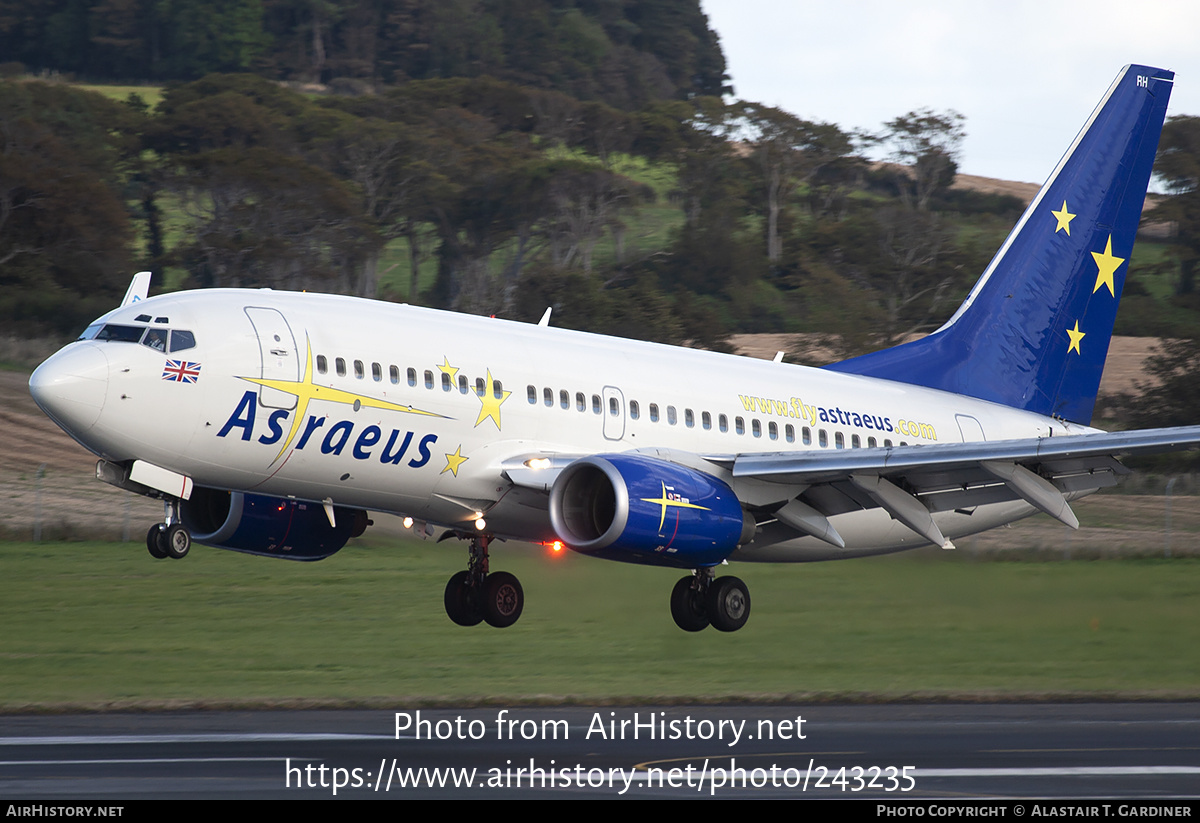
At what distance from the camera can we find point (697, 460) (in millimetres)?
26766

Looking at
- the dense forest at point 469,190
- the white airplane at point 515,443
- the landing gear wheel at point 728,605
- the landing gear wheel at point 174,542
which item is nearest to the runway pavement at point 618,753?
the landing gear wheel at point 728,605

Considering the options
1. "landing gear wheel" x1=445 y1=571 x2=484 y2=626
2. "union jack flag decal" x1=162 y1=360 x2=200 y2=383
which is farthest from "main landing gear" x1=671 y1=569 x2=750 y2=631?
"union jack flag decal" x1=162 y1=360 x2=200 y2=383

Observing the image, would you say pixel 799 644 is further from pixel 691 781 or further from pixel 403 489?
pixel 691 781

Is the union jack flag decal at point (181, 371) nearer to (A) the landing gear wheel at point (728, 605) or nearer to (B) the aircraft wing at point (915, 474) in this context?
(B) the aircraft wing at point (915, 474)

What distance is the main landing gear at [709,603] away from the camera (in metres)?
27.2

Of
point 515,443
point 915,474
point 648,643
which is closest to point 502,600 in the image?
point 515,443

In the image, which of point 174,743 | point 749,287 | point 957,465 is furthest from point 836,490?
point 749,287

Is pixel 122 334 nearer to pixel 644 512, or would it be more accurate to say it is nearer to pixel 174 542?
pixel 174 542

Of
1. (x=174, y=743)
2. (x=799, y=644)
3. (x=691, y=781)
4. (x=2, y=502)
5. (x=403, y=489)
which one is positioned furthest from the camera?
(x=2, y=502)

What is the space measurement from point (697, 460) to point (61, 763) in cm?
1133

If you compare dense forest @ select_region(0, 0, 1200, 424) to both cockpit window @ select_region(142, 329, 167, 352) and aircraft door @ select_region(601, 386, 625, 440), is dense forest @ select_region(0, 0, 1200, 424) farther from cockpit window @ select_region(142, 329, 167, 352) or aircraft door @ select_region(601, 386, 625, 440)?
cockpit window @ select_region(142, 329, 167, 352)

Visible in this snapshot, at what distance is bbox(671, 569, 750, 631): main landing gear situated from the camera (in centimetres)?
2725

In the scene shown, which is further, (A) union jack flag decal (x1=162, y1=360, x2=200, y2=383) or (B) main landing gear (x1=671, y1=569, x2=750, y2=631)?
(B) main landing gear (x1=671, y1=569, x2=750, y2=631)

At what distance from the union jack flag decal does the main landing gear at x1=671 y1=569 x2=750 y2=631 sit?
9091 millimetres
